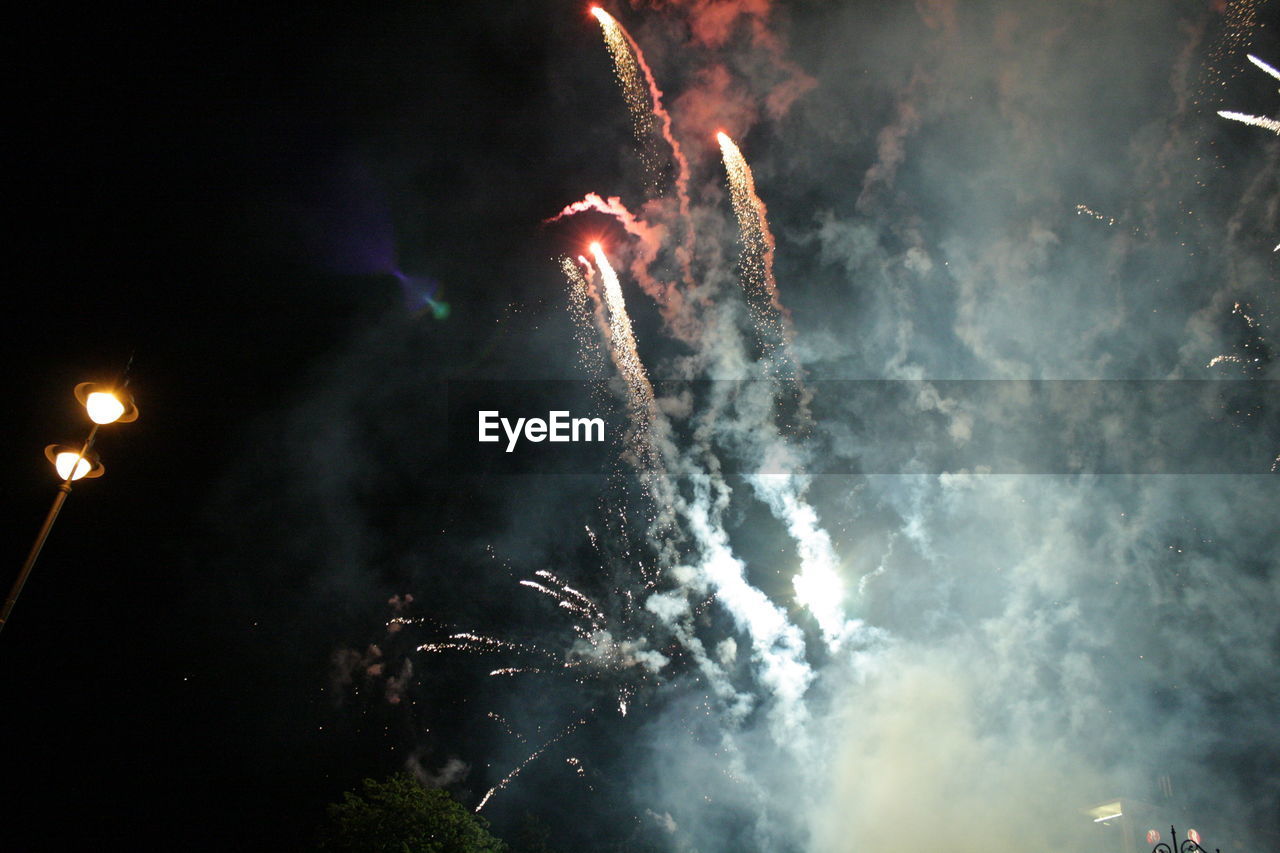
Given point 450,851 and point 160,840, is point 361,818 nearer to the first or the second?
point 450,851

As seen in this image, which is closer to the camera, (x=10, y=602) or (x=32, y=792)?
(x=10, y=602)

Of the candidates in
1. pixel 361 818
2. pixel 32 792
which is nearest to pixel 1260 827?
pixel 361 818

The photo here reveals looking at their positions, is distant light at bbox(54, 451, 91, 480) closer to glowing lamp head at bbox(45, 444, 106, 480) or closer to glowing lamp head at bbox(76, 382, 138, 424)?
glowing lamp head at bbox(45, 444, 106, 480)

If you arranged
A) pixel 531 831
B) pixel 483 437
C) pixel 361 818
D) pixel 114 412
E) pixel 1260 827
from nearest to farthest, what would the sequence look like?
1. pixel 114 412
2. pixel 483 437
3. pixel 361 818
4. pixel 1260 827
5. pixel 531 831

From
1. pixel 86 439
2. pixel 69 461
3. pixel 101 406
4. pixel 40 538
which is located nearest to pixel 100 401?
pixel 101 406

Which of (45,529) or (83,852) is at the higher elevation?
(45,529)

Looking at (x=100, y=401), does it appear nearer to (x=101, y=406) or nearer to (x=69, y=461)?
(x=101, y=406)

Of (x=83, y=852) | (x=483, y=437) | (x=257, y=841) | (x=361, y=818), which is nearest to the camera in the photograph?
(x=483, y=437)

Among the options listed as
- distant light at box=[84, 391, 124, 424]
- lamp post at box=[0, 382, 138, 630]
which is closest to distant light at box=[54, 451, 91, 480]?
lamp post at box=[0, 382, 138, 630]

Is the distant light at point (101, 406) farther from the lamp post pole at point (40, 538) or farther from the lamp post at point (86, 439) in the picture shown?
the lamp post pole at point (40, 538)
